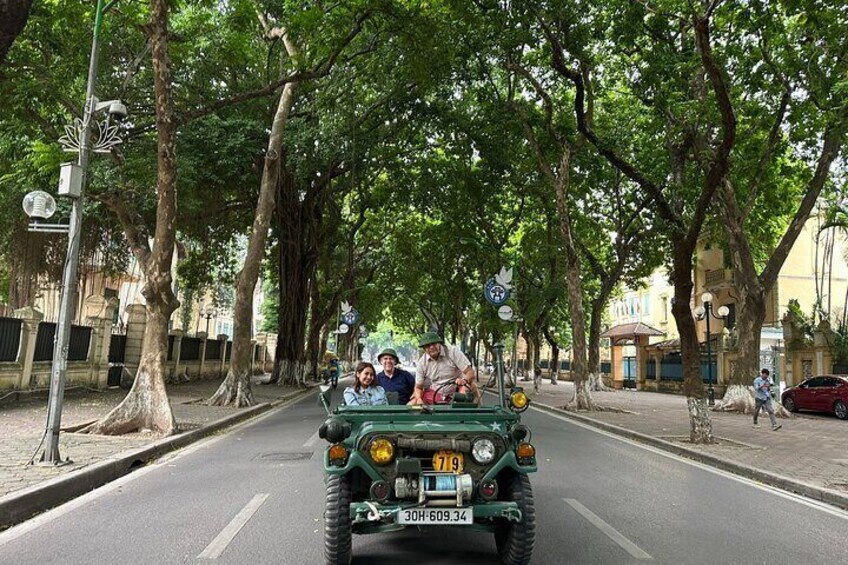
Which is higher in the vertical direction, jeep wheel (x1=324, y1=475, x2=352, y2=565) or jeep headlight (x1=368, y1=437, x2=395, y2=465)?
jeep headlight (x1=368, y1=437, x2=395, y2=465)

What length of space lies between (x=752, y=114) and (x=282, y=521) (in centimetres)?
1430

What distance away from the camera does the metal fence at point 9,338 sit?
15008 mm

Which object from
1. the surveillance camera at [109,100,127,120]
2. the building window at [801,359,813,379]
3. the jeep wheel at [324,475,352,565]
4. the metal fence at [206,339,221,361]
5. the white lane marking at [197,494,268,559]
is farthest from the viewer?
the metal fence at [206,339,221,361]

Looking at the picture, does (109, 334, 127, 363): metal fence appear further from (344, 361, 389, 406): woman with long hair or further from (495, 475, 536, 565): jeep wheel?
(495, 475, 536, 565): jeep wheel

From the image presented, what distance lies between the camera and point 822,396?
20250 millimetres

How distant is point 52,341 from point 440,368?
50.7ft

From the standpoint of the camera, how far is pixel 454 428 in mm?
4359

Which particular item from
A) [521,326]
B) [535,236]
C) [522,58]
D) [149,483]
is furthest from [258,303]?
[149,483]

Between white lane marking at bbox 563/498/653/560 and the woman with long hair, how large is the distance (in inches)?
87.3

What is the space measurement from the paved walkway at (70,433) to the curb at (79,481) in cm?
15

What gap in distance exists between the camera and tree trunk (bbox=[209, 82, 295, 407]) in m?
16.9

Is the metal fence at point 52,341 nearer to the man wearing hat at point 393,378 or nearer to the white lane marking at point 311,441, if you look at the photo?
the white lane marking at point 311,441

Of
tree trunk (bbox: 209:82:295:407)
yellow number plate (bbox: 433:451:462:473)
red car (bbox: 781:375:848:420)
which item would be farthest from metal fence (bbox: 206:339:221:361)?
yellow number plate (bbox: 433:451:462:473)

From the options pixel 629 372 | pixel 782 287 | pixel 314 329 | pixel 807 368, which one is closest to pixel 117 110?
pixel 314 329
